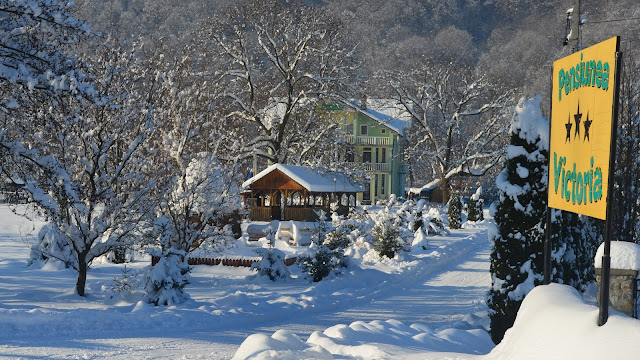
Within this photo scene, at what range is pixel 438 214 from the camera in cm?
3838

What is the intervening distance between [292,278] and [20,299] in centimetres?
776

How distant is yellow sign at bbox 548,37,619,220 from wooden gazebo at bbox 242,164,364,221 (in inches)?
1159

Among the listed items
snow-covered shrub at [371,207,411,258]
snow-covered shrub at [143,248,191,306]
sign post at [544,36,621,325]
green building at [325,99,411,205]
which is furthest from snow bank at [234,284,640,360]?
green building at [325,99,411,205]

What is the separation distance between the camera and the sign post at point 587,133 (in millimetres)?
6289

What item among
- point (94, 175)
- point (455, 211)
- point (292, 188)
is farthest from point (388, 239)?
point (455, 211)

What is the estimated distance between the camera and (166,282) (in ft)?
49.2

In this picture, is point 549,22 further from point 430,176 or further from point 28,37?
point 28,37

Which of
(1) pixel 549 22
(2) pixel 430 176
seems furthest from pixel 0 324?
(1) pixel 549 22

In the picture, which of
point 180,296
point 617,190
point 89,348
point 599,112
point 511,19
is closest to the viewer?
point 599,112

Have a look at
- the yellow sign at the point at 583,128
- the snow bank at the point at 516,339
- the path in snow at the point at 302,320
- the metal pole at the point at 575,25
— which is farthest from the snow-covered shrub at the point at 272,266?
the yellow sign at the point at 583,128

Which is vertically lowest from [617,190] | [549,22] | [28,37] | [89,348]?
[89,348]

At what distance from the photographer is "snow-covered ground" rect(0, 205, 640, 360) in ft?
20.3

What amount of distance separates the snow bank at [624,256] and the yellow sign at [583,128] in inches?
99.4

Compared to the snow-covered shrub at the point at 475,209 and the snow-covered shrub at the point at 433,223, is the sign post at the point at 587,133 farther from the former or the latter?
the snow-covered shrub at the point at 475,209
